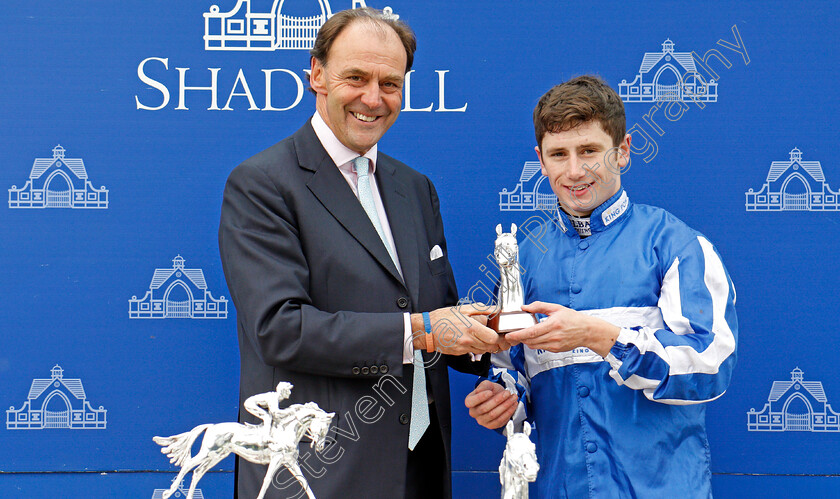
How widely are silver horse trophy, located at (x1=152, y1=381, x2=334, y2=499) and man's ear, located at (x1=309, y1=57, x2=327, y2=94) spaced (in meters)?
0.91

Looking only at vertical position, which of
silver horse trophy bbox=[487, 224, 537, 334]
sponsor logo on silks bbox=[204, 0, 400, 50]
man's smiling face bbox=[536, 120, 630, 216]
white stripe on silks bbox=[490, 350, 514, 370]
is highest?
sponsor logo on silks bbox=[204, 0, 400, 50]

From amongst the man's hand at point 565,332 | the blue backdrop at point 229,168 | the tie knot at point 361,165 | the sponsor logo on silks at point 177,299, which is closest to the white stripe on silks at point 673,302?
the man's hand at point 565,332

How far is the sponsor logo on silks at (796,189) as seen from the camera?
9.25 ft

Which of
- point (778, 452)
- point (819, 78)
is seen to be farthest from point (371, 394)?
point (819, 78)

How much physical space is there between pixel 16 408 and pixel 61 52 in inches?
53.6

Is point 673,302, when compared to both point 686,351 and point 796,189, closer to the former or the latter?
point 686,351

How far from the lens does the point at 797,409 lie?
2.83 metres

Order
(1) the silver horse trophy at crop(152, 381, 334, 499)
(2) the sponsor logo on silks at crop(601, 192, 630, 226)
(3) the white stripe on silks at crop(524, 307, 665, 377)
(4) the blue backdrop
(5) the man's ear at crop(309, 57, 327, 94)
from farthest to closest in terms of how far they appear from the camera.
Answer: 1. (4) the blue backdrop
2. (5) the man's ear at crop(309, 57, 327, 94)
3. (2) the sponsor logo on silks at crop(601, 192, 630, 226)
4. (3) the white stripe on silks at crop(524, 307, 665, 377)
5. (1) the silver horse trophy at crop(152, 381, 334, 499)

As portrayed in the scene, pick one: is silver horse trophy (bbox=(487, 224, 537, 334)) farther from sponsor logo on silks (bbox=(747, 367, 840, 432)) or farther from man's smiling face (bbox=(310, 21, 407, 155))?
sponsor logo on silks (bbox=(747, 367, 840, 432))

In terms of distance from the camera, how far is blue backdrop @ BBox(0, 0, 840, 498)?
9.25ft

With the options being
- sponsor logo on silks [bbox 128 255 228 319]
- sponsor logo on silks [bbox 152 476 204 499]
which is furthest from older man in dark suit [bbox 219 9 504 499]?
sponsor logo on silks [bbox 152 476 204 499]

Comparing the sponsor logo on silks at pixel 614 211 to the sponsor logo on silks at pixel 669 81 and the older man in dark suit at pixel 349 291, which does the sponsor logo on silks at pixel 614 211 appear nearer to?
the older man in dark suit at pixel 349 291

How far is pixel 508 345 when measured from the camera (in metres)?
1.87

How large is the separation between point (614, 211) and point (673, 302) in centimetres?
30
